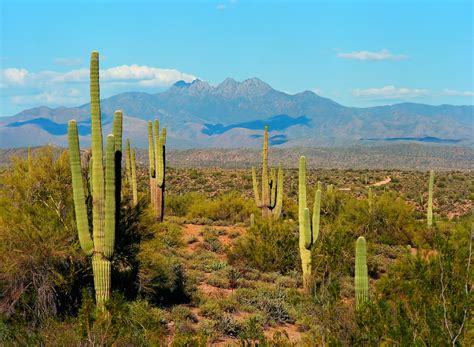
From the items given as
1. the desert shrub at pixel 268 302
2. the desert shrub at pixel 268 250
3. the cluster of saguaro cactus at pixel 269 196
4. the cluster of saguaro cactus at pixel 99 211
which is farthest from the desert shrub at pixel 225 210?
the cluster of saguaro cactus at pixel 99 211

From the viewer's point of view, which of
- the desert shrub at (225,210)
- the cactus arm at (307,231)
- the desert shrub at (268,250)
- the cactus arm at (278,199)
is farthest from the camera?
the desert shrub at (225,210)

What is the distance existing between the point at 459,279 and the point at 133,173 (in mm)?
16530

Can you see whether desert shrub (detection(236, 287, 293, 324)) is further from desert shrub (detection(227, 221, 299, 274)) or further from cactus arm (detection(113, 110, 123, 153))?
cactus arm (detection(113, 110, 123, 153))

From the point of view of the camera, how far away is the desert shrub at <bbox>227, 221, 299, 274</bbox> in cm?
1844

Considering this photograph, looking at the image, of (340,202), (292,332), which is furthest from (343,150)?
(292,332)

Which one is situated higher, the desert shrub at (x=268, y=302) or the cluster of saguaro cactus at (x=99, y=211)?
the cluster of saguaro cactus at (x=99, y=211)

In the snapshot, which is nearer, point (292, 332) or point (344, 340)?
point (344, 340)

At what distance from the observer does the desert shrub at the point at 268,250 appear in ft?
60.5

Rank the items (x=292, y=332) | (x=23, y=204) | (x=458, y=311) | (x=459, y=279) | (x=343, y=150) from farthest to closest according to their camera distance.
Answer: (x=343, y=150)
(x=292, y=332)
(x=23, y=204)
(x=459, y=279)
(x=458, y=311)

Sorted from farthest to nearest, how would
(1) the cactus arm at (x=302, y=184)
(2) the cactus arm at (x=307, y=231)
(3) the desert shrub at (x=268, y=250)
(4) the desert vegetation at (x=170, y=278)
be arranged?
(3) the desert shrub at (x=268, y=250) → (1) the cactus arm at (x=302, y=184) → (2) the cactus arm at (x=307, y=231) → (4) the desert vegetation at (x=170, y=278)

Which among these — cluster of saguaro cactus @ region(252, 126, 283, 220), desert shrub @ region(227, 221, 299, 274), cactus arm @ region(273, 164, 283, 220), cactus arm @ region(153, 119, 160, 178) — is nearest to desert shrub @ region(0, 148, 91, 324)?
desert shrub @ region(227, 221, 299, 274)

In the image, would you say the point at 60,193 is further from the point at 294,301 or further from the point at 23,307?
the point at 294,301

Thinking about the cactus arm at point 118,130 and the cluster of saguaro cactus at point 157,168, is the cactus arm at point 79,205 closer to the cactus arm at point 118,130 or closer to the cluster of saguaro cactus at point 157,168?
the cactus arm at point 118,130

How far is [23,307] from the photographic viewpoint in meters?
10.5
